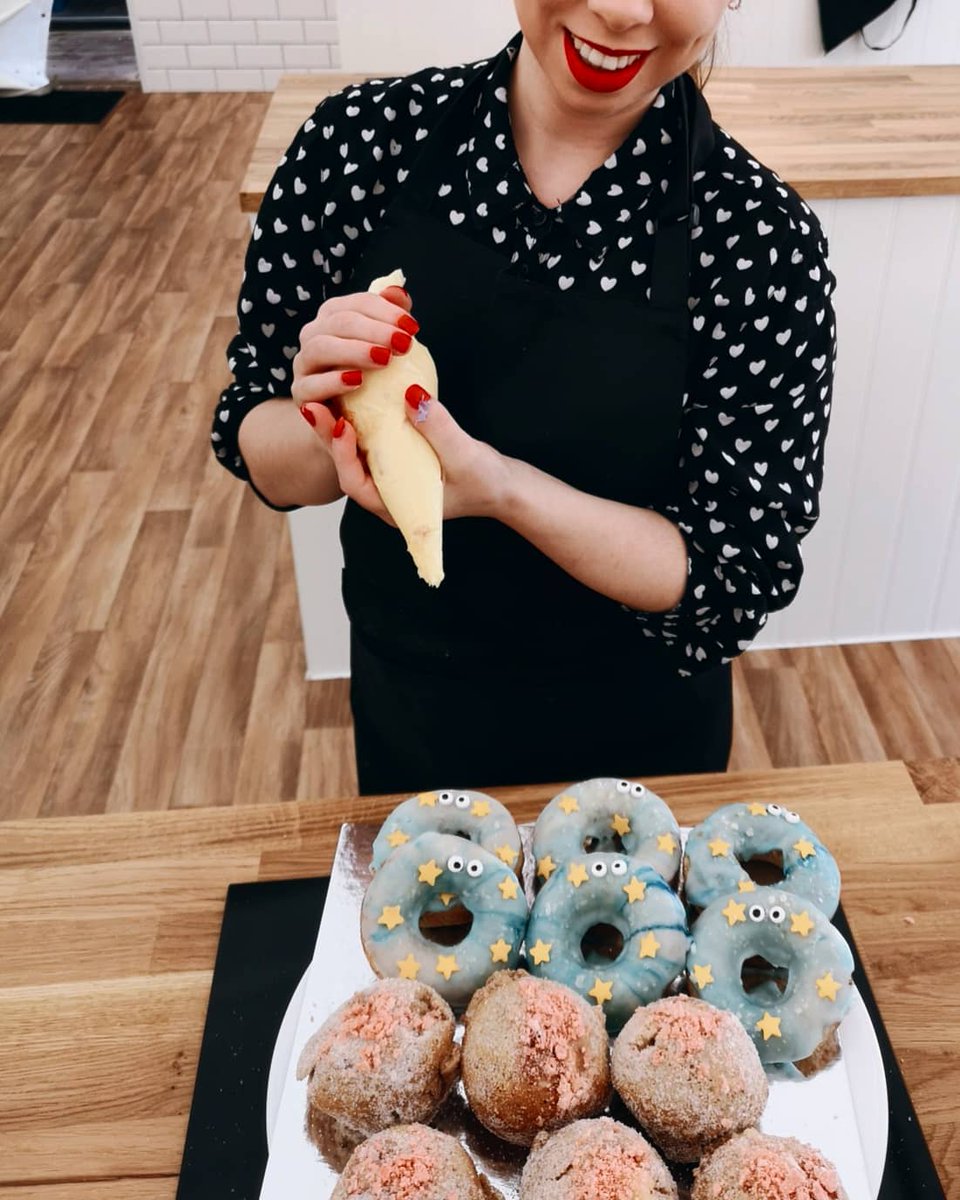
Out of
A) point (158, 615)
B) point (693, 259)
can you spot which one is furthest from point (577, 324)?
point (158, 615)

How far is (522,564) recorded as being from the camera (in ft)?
3.50

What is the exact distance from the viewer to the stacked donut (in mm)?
651

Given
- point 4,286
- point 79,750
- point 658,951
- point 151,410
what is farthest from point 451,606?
point 4,286

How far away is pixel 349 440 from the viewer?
2.64ft

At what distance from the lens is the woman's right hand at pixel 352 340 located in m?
0.79

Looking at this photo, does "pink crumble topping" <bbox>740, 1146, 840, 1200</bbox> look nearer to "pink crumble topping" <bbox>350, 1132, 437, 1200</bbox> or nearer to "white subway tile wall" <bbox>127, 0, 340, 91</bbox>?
"pink crumble topping" <bbox>350, 1132, 437, 1200</bbox>

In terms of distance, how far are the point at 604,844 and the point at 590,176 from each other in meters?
0.56

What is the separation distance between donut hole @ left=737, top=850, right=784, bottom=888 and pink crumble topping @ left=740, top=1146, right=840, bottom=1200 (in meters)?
0.24

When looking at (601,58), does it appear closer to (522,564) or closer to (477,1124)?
(522,564)

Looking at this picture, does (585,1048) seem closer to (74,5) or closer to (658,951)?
(658,951)

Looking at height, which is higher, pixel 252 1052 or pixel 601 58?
pixel 601 58

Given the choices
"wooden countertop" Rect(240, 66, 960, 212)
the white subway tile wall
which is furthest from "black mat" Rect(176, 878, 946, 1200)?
the white subway tile wall

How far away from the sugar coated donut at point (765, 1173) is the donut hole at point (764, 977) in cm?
13

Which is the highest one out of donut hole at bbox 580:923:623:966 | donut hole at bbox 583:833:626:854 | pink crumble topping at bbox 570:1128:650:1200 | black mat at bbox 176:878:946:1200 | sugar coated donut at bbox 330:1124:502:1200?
pink crumble topping at bbox 570:1128:650:1200
